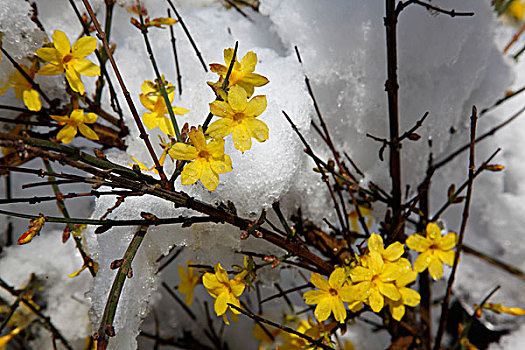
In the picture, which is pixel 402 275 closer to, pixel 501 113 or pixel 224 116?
pixel 224 116

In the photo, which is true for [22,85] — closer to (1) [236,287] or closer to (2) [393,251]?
(1) [236,287]

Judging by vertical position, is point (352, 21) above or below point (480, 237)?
above

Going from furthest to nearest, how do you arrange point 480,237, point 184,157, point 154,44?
point 480,237 → point 154,44 → point 184,157

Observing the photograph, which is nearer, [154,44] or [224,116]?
[224,116]

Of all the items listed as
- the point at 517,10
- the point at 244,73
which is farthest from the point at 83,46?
the point at 517,10

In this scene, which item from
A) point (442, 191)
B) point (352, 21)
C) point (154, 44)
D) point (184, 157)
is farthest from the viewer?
point (442, 191)

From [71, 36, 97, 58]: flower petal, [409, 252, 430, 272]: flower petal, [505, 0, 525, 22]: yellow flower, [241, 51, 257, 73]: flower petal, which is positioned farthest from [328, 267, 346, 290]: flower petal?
[505, 0, 525, 22]: yellow flower

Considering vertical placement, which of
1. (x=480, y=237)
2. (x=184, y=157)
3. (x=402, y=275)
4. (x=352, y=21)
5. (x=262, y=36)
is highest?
(x=262, y=36)

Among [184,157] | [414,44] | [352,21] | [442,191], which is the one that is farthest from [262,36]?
[442,191]
